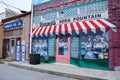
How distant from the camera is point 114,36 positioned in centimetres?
1172

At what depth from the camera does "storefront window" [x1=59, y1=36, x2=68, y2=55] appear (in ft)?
48.3

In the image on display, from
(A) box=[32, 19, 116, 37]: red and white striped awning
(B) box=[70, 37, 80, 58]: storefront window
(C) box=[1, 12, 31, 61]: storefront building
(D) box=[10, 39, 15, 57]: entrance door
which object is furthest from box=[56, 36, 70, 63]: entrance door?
(D) box=[10, 39, 15, 57]: entrance door

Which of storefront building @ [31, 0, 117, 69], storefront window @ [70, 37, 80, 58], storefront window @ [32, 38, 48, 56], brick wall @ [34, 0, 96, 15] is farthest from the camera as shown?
storefront window @ [32, 38, 48, 56]

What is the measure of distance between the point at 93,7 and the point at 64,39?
146 inches

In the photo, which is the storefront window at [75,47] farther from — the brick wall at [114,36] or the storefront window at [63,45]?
the brick wall at [114,36]

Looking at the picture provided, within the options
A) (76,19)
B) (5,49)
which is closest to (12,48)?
(5,49)

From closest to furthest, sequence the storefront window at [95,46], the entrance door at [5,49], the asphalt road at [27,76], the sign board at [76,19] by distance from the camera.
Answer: the asphalt road at [27,76], the storefront window at [95,46], the sign board at [76,19], the entrance door at [5,49]

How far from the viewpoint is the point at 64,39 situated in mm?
14906

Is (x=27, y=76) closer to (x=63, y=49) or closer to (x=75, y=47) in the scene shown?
(x=75, y=47)

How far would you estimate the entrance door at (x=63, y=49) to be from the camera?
14532 mm

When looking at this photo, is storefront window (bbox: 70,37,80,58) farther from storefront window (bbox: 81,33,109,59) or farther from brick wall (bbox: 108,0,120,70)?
brick wall (bbox: 108,0,120,70)

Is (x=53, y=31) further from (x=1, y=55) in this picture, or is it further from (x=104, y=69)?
(x=1, y=55)

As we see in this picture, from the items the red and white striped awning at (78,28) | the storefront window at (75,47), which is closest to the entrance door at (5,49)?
the red and white striped awning at (78,28)

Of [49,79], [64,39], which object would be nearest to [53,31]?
[64,39]
